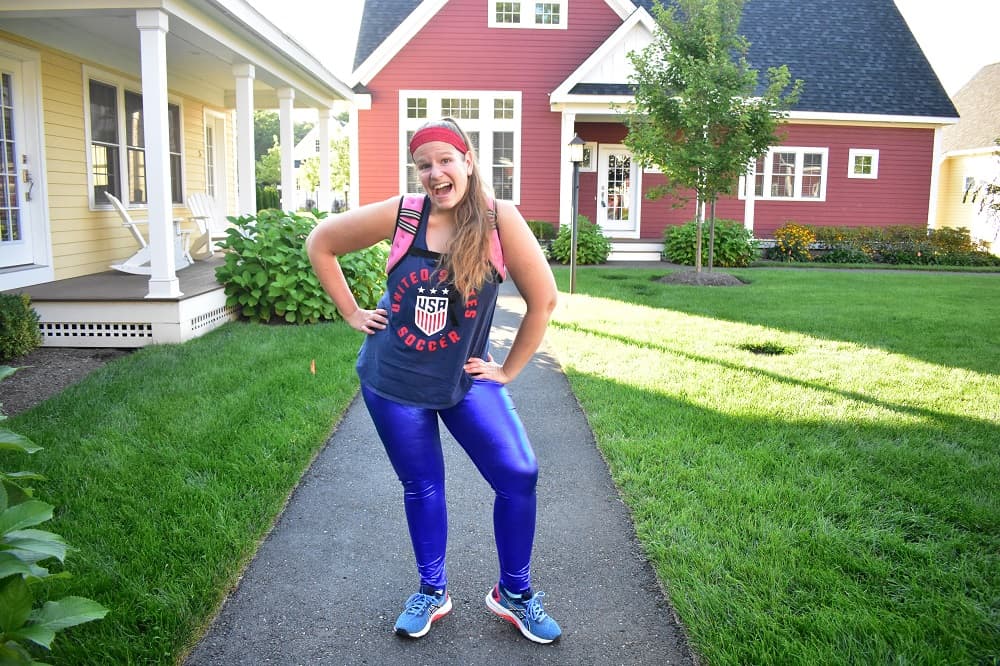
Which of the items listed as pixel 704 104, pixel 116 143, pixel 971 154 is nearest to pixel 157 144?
pixel 116 143

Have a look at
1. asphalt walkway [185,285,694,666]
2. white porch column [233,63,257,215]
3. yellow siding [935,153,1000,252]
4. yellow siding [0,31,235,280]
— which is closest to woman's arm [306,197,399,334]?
asphalt walkway [185,285,694,666]

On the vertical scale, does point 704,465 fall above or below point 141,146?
below

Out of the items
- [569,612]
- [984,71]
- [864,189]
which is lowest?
[569,612]

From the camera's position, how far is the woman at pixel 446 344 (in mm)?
2602

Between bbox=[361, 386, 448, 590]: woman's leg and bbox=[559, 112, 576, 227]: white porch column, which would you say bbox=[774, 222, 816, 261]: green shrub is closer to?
bbox=[559, 112, 576, 227]: white porch column

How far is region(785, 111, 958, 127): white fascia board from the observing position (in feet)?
64.5

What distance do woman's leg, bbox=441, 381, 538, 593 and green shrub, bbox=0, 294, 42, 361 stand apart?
19.6 feet

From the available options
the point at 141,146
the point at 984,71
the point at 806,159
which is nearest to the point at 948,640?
the point at 141,146

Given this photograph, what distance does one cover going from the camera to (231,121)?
16.9 metres

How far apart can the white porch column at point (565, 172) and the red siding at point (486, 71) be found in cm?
40

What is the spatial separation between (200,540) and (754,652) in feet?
7.52

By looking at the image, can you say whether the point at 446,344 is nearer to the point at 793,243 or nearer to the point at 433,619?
the point at 433,619

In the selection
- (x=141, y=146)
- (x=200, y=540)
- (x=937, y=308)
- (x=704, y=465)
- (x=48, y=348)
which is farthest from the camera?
(x=141, y=146)

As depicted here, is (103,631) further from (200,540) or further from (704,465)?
(704,465)
